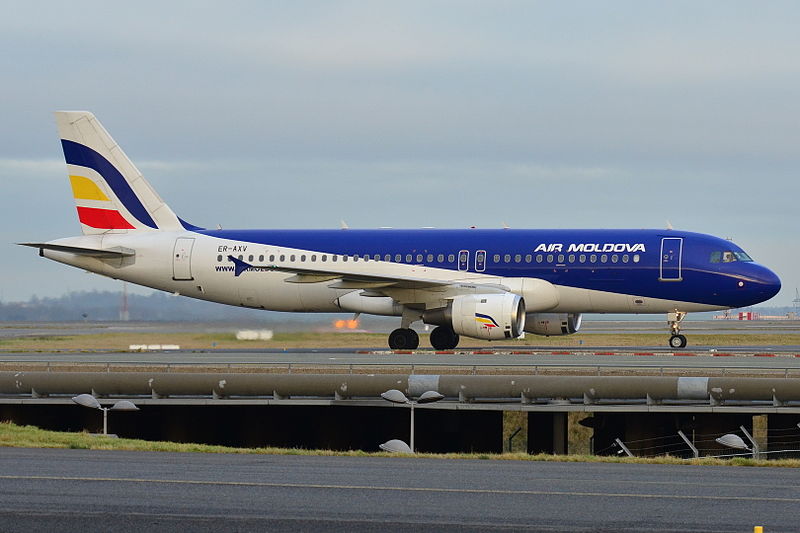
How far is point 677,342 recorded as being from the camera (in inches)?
1724

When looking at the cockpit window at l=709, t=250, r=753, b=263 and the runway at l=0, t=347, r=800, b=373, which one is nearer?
the runway at l=0, t=347, r=800, b=373

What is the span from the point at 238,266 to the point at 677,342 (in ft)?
54.6

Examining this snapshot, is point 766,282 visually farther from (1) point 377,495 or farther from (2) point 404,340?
(1) point 377,495

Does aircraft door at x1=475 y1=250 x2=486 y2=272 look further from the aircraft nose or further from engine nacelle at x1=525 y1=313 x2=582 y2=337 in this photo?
the aircraft nose

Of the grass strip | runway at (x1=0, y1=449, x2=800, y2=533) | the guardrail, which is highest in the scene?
the guardrail

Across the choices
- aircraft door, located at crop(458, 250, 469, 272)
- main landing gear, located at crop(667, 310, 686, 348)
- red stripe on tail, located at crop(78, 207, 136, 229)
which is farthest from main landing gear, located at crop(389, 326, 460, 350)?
red stripe on tail, located at crop(78, 207, 136, 229)

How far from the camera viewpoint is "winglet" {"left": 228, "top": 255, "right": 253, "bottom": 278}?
44.8 m

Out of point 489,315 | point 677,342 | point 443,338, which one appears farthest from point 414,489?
point 677,342

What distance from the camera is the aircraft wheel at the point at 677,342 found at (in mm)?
43562

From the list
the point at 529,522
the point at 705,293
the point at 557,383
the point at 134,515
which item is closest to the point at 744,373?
the point at 557,383

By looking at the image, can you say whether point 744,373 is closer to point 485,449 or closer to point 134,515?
point 485,449

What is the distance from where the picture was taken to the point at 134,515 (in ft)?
44.5

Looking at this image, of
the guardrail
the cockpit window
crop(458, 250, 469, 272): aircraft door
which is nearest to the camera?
the guardrail

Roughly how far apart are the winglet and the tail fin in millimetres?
3426
